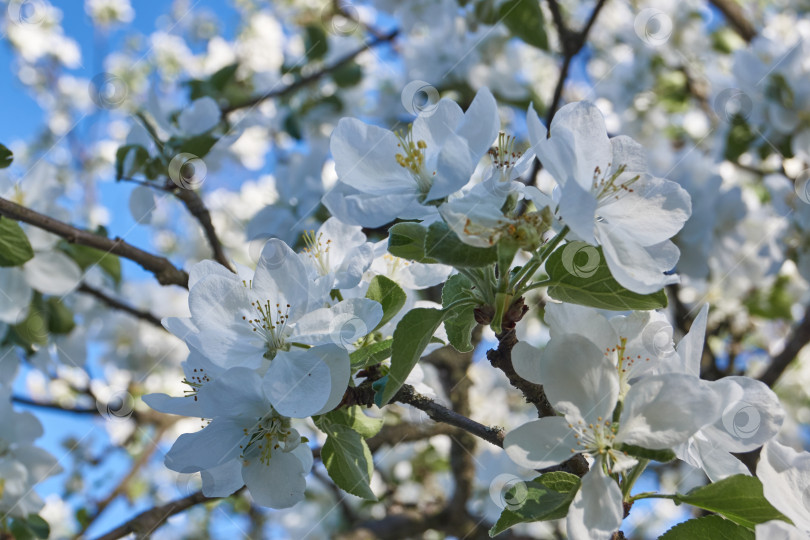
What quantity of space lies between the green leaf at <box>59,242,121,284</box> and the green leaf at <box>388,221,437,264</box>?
1018mm

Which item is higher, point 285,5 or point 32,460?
point 32,460

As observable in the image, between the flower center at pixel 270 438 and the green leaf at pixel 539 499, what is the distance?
0.90 ft

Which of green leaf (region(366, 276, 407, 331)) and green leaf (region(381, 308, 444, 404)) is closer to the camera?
green leaf (region(381, 308, 444, 404))

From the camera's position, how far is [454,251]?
2.38ft

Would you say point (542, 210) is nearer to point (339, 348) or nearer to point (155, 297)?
point (339, 348)

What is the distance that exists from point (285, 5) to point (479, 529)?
350cm

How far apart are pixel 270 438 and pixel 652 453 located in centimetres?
45

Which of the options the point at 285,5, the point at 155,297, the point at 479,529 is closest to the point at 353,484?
the point at 479,529

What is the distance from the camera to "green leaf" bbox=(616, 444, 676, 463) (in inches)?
28.5

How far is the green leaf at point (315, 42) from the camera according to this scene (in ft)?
8.06

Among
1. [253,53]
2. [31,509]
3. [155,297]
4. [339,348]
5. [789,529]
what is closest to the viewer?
[789,529]

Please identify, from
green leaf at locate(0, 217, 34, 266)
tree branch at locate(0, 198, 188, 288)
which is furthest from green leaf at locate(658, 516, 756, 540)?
green leaf at locate(0, 217, 34, 266)

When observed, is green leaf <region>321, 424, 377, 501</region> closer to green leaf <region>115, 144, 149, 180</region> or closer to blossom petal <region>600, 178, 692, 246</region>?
blossom petal <region>600, 178, 692, 246</region>

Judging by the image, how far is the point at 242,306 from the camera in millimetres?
872
